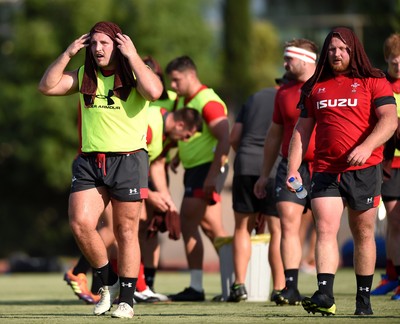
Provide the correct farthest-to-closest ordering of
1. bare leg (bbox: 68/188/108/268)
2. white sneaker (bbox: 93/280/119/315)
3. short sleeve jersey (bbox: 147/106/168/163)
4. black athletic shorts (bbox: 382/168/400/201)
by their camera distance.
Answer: black athletic shorts (bbox: 382/168/400/201) < short sleeve jersey (bbox: 147/106/168/163) < white sneaker (bbox: 93/280/119/315) < bare leg (bbox: 68/188/108/268)

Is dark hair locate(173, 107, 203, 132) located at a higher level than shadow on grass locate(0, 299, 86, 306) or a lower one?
higher

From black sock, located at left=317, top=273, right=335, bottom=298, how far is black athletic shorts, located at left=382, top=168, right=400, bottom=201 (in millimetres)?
3002

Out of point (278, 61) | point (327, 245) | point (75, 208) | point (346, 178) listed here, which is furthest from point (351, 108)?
point (278, 61)

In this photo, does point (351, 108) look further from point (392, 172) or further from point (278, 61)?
point (278, 61)

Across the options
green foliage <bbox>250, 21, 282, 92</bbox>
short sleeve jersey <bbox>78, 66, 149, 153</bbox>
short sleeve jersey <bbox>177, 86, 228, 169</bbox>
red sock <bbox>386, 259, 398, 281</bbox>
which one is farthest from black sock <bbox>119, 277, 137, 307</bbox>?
green foliage <bbox>250, 21, 282, 92</bbox>

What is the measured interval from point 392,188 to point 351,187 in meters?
2.85

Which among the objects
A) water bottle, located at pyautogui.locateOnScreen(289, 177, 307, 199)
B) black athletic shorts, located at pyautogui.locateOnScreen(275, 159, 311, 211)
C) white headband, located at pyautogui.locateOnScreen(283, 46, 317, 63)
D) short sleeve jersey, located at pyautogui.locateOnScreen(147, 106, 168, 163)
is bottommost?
black athletic shorts, located at pyautogui.locateOnScreen(275, 159, 311, 211)

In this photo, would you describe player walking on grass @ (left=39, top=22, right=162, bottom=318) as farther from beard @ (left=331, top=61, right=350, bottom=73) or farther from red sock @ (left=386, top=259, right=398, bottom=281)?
red sock @ (left=386, top=259, right=398, bottom=281)

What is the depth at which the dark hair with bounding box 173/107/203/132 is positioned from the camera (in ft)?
36.8

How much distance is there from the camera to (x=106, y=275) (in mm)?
9102

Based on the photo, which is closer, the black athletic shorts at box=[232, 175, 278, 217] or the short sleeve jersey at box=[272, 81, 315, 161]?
the short sleeve jersey at box=[272, 81, 315, 161]

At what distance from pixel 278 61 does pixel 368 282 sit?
146 feet

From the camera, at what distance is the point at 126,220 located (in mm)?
8758

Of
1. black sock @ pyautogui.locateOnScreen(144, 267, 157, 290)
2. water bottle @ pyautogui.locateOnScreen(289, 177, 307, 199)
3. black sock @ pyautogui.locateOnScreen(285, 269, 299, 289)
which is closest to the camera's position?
water bottle @ pyautogui.locateOnScreen(289, 177, 307, 199)
